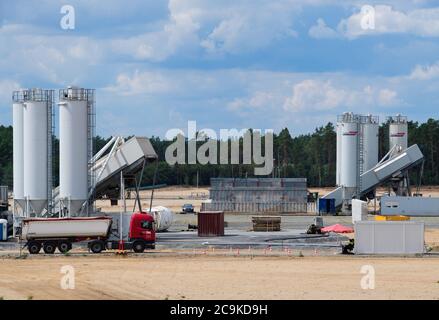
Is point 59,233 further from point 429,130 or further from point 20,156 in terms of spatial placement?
point 429,130

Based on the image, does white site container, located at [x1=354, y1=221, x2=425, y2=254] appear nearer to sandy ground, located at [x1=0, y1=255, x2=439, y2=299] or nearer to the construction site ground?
the construction site ground

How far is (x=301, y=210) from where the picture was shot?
109 m

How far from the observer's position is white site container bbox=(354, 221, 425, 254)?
55.4 metres

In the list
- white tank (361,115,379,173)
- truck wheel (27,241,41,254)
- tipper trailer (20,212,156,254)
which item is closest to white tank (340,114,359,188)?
white tank (361,115,379,173)

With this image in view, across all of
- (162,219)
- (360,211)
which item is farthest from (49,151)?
(360,211)

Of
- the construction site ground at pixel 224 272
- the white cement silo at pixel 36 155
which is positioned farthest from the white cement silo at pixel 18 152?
the construction site ground at pixel 224 272

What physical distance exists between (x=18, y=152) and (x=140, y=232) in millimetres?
15798

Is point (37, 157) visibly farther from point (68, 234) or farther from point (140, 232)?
point (140, 232)

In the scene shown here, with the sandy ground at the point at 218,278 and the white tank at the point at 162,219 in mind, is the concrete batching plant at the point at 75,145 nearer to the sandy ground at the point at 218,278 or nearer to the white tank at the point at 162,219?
the white tank at the point at 162,219

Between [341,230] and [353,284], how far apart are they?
34.4 meters

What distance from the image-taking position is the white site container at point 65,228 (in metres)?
55.9

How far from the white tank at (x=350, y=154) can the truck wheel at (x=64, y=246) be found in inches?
2075

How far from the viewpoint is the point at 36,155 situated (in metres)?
66.9

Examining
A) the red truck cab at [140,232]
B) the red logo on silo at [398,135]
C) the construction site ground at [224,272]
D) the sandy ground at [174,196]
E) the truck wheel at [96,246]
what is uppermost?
the red logo on silo at [398,135]
